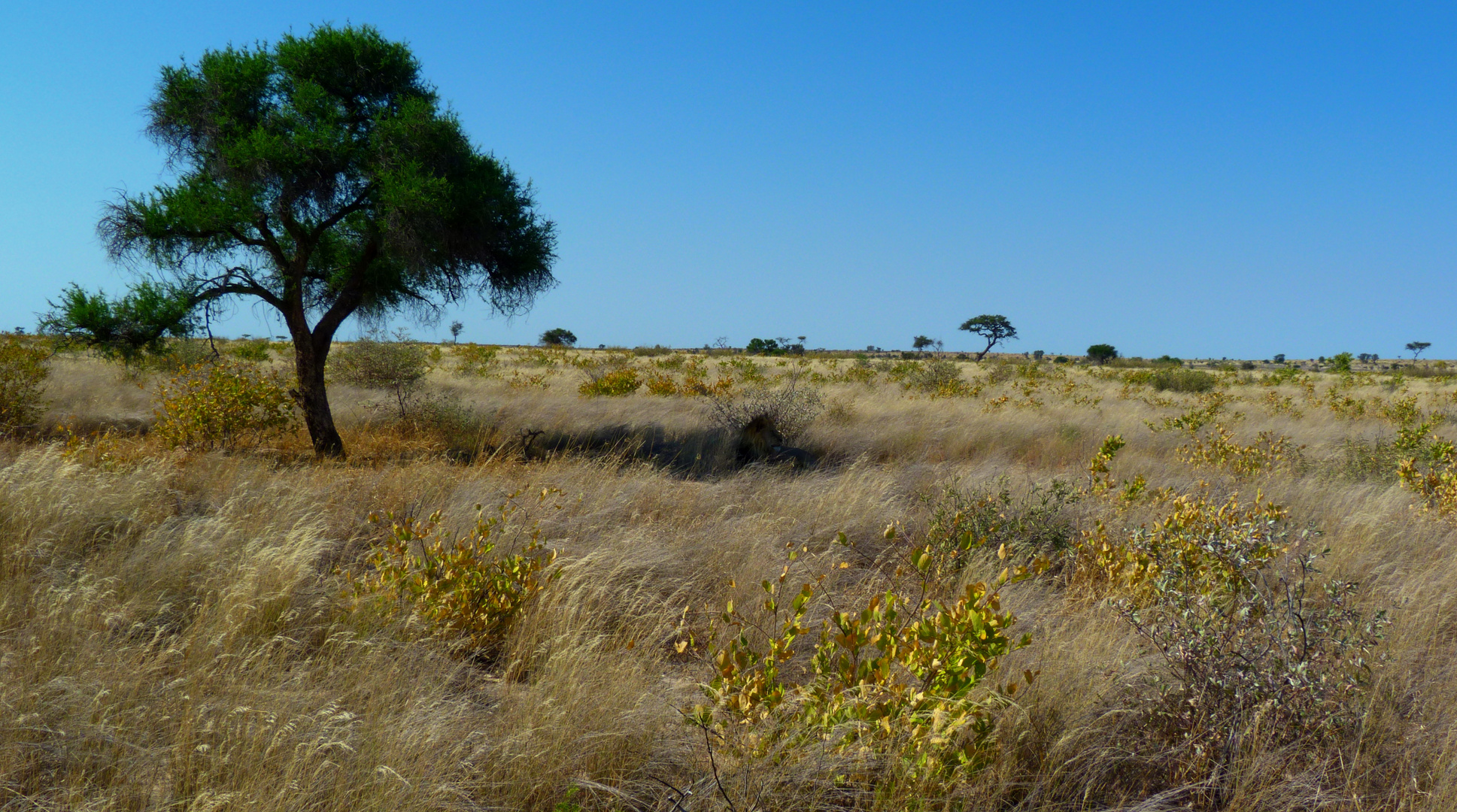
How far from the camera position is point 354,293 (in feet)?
30.6

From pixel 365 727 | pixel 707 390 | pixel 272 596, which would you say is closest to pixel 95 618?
pixel 272 596

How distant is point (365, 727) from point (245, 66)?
9140mm

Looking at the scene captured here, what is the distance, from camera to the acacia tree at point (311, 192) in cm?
810

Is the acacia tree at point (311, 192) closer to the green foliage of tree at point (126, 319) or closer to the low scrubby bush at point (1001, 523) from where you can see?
the green foliage of tree at point (126, 319)

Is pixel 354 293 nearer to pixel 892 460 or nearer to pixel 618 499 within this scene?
pixel 618 499

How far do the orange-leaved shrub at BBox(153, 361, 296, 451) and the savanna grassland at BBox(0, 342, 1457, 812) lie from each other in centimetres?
62

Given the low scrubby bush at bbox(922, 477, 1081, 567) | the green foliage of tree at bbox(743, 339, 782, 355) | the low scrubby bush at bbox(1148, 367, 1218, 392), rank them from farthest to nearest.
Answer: the green foliage of tree at bbox(743, 339, 782, 355), the low scrubby bush at bbox(1148, 367, 1218, 392), the low scrubby bush at bbox(922, 477, 1081, 567)

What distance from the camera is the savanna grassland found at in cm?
234

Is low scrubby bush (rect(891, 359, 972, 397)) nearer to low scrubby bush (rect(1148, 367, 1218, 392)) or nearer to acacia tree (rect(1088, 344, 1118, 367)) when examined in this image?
low scrubby bush (rect(1148, 367, 1218, 392))

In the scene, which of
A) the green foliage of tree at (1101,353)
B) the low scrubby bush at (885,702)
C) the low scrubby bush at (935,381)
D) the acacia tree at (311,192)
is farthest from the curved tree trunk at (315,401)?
the green foliage of tree at (1101,353)

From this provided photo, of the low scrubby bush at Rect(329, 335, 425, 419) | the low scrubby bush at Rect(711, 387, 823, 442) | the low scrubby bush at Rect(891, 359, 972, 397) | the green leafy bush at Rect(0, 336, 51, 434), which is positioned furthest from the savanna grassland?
the low scrubby bush at Rect(891, 359, 972, 397)

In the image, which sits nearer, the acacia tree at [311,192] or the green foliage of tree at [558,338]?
the acacia tree at [311,192]

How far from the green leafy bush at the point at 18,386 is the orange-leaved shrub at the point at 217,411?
2.37m

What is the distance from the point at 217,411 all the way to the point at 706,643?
703 cm
